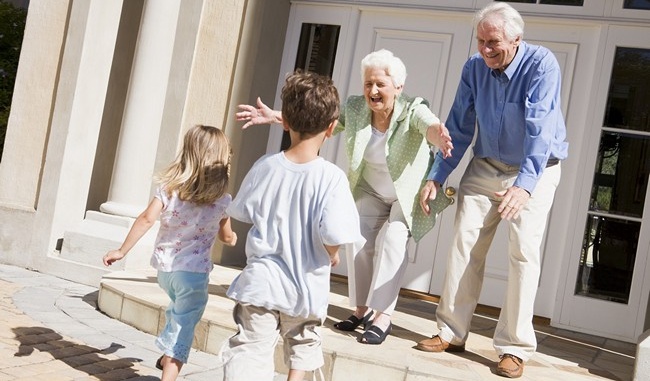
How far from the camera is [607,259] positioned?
633 cm

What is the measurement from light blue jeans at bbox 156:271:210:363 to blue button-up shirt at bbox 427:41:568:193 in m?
1.37

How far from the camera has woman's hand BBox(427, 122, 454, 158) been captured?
13.2 ft

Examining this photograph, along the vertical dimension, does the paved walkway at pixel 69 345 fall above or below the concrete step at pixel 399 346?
below

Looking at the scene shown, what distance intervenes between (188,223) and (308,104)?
0.90m

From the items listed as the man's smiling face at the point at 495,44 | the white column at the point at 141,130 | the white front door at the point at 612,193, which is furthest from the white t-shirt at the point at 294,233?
the white front door at the point at 612,193

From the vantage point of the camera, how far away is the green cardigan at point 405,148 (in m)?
4.37

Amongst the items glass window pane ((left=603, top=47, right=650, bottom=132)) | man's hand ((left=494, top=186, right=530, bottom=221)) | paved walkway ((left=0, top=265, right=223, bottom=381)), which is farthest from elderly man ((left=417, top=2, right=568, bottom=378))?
glass window pane ((left=603, top=47, right=650, bottom=132))

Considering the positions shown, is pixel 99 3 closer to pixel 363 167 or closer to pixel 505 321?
pixel 363 167

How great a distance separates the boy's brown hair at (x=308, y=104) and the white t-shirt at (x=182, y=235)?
75 centimetres

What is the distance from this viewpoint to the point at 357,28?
7.29m

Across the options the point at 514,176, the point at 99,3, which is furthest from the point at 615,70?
the point at 99,3

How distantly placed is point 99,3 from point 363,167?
3.10m

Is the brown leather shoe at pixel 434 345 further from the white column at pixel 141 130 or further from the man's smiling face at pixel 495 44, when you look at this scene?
the white column at pixel 141 130

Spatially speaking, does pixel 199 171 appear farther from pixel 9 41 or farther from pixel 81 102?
pixel 9 41
